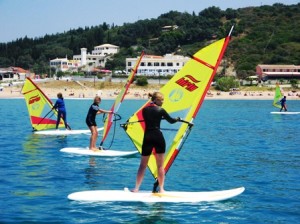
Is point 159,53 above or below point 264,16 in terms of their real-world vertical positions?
below

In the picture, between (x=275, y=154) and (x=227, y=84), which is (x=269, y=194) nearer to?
(x=275, y=154)

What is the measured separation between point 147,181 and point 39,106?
12.2 metres

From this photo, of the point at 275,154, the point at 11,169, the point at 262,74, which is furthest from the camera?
the point at 262,74

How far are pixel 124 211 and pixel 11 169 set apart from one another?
5639 millimetres

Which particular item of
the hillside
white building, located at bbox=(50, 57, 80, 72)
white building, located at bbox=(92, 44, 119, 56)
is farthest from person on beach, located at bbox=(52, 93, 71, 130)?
white building, located at bbox=(92, 44, 119, 56)

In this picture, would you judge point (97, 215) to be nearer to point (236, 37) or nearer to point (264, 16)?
point (236, 37)

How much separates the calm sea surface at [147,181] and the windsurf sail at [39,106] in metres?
1.38

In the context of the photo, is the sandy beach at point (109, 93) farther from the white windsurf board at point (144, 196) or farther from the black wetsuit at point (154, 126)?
the black wetsuit at point (154, 126)

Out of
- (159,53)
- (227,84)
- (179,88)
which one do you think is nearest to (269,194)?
(179,88)

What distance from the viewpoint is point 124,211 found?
9828mm

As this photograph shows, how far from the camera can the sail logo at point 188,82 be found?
35.4 ft

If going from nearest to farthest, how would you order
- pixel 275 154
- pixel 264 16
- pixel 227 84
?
pixel 275 154 < pixel 227 84 < pixel 264 16

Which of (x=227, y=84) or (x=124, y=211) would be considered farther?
(x=227, y=84)

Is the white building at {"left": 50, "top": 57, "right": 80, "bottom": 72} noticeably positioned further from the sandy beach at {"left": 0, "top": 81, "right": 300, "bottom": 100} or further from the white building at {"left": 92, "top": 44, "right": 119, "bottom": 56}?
the sandy beach at {"left": 0, "top": 81, "right": 300, "bottom": 100}
